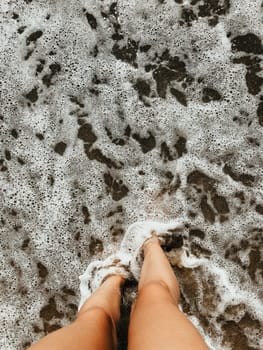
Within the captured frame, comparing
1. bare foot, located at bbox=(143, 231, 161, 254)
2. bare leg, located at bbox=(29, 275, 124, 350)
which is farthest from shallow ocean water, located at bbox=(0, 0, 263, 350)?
bare leg, located at bbox=(29, 275, 124, 350)

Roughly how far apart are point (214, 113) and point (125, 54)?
0.55 m

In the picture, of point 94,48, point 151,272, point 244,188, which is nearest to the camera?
point 151,272

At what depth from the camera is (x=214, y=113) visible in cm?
221

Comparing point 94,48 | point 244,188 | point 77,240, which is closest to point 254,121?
point 244,188

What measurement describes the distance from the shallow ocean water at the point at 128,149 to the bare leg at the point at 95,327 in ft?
0.71

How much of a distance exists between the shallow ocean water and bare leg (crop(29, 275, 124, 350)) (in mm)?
218

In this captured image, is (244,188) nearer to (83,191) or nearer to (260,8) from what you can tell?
(83,191)

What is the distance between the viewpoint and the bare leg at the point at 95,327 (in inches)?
53.3

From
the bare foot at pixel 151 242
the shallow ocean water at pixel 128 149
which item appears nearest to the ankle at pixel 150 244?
the bare foot at pixel 151 242

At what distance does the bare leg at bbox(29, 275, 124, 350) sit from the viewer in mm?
1354

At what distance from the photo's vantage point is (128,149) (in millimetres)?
2225

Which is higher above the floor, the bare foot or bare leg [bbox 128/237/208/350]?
bare leg [bbox 128/237/208/350]

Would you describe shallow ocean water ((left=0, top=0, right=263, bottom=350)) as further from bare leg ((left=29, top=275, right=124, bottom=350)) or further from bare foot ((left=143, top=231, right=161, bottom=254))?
bare leg ((left=29, top=275, right=124, bottom=350))

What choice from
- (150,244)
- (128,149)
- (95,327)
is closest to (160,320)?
(95,327)
